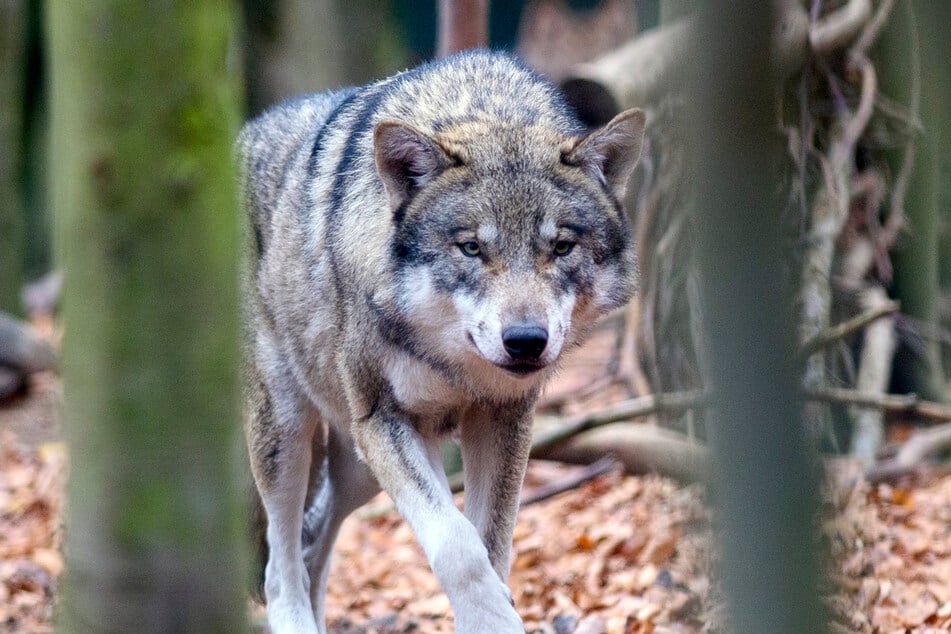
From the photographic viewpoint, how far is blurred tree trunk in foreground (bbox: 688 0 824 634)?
165 cm

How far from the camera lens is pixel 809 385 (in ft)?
20.0

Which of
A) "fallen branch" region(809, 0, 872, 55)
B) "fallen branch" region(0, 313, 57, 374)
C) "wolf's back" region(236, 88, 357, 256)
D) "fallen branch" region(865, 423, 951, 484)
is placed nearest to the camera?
"wolf's back" region(236, 88, 357, 256)

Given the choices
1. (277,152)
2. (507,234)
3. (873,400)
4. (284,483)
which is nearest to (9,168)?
(277,152)

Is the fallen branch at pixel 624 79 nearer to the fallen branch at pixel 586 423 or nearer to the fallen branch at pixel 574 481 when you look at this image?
the fallen branch at pixel 586 423

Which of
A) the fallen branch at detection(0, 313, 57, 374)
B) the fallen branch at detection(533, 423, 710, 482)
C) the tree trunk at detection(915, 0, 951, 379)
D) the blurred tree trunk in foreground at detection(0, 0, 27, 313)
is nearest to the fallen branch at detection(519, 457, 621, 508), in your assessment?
the fallen branch at detection(533, 423, 710, 482)

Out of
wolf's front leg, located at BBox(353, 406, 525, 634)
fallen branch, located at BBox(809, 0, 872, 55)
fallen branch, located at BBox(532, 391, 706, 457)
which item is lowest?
fallen branch, located at BBox(532, 391, 706, 457)

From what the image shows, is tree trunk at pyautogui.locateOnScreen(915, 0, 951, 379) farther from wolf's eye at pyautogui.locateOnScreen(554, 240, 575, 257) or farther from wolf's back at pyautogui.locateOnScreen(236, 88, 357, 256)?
wolf's eye at pyautogui.locateOnScreen(554, 240, 575, 257)

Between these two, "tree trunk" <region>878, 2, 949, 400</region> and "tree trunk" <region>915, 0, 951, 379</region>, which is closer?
"tree trunk" <region>878, 2, 949, 400</region>

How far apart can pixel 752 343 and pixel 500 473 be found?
9.38 ft

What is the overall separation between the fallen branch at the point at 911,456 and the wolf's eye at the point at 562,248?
10.7 ft

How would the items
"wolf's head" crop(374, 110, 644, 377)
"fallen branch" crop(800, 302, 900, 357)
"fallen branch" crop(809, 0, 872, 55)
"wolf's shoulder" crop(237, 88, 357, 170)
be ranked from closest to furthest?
1. "wolf's head" crop(374, 110, 644, 377)
2. "wolf's shoulder" crop(237, 88, 357, 170)
3. "fallen branch" crop(800, 302, 900, 357)
4. "fallen branch" crop(809, 0, 872, 55)

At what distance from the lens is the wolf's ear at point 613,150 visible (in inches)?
168

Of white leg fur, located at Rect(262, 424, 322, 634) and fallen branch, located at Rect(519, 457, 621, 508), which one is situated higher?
white leg fur, located at Rect(262, 424, 322, 634)

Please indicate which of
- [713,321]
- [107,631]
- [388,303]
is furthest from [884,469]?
[713,321]
